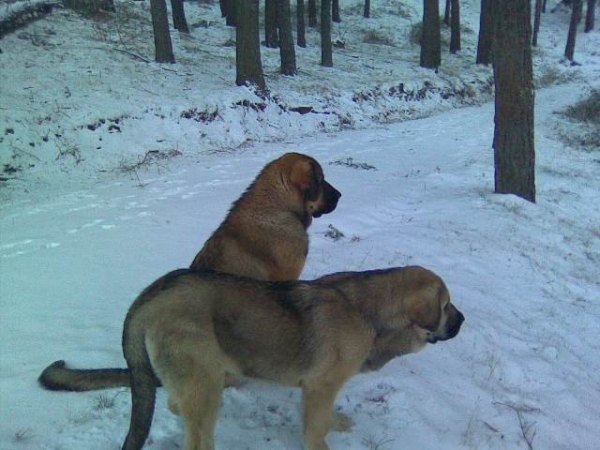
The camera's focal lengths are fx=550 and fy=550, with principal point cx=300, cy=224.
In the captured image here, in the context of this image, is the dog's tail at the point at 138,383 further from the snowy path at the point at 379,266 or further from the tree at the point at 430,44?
the tree at the point at 430,44

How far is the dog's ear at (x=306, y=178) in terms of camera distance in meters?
5.24

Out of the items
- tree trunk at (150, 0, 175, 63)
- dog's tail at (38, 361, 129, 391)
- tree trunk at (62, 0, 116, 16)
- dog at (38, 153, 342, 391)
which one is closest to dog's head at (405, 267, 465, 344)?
dog at (38, 153, 342, 391)

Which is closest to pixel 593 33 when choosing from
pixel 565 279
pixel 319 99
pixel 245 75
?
pixel 319 99

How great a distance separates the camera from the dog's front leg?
3.60 meters

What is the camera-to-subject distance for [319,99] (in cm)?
1927

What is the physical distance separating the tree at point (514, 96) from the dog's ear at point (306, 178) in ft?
20.3

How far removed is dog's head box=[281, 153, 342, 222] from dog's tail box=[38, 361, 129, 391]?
2.29m

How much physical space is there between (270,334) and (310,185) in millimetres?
2058

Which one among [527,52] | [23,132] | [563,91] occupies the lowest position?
[563,91]

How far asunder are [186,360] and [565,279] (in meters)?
6.42

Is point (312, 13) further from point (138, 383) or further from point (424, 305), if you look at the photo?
point (138, 383)

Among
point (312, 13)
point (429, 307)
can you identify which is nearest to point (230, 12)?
point (312, 13)

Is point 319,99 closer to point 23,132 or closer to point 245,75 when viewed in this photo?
point 245,75

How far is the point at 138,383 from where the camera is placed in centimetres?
333
